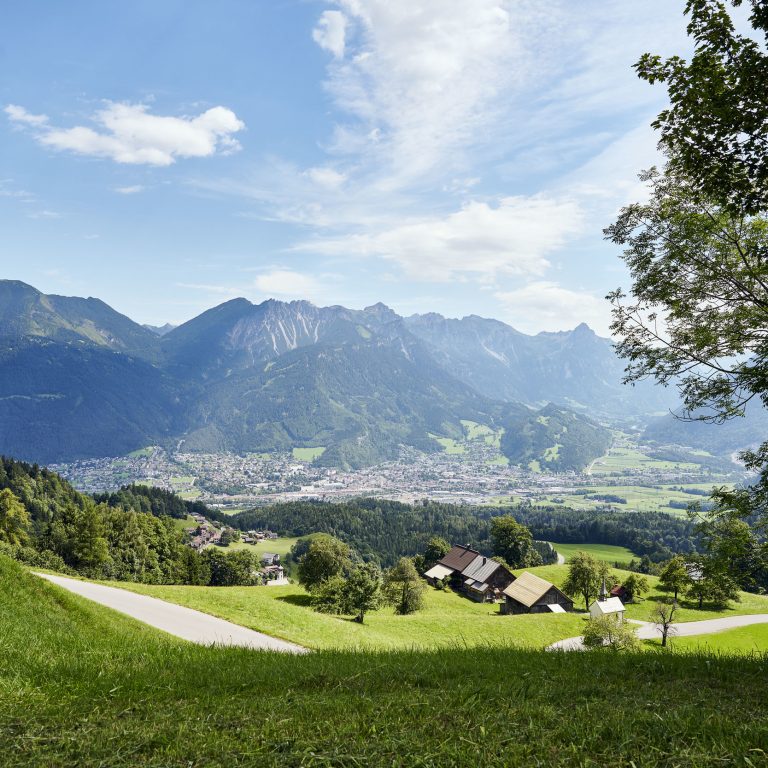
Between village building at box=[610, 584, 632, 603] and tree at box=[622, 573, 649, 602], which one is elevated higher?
tree at box=[622, 573, 649, 602]

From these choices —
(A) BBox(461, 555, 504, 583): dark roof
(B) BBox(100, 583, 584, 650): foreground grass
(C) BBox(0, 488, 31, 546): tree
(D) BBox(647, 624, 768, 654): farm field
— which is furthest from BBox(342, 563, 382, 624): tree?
(A) BBox(461, 555, 504, 583): dark roof

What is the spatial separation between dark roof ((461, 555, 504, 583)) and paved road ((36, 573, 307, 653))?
194 ft

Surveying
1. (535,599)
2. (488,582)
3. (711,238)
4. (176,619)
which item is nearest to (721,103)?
(711,238)

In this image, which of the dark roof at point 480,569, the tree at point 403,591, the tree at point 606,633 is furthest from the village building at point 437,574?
the tree at point 606,633

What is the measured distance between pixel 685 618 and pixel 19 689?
74.2 metres

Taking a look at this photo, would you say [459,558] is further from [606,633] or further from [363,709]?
[363,709]

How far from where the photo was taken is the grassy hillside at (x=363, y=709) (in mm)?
4488

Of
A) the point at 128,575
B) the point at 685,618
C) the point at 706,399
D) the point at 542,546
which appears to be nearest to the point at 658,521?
the point at 542,546

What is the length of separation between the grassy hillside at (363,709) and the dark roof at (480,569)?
69452 mm

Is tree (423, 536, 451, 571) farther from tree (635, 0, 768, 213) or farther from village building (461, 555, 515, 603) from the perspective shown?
tree (635, 0, 768, 213)

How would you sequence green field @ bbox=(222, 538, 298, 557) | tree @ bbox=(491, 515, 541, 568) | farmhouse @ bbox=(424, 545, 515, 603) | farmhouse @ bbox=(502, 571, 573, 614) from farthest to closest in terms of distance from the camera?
green field @ bbox=(222, 538, 298, 557), tree @ bbox=(491, 515, 541, 568), farmhouse @ bbox=(424, 545, 515, 603), farmhouse @ bbox=(502, 571, 573, 614)

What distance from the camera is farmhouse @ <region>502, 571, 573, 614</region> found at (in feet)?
201

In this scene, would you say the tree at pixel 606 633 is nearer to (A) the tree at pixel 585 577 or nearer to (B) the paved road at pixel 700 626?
(B) the paved road at pixel 700 626

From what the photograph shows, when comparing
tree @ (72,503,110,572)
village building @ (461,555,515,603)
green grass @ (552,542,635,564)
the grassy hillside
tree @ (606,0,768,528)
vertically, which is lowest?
green grass @ (552,542,635,564)
